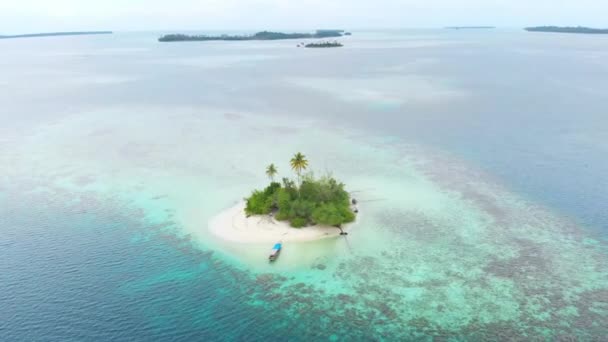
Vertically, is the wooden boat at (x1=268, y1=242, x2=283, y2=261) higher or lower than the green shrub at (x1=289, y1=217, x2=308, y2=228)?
lower

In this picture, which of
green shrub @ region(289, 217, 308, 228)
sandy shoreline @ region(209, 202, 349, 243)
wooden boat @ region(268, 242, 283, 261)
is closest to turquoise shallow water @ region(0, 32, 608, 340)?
wooden boat @ region(268, 242, 283, 261)

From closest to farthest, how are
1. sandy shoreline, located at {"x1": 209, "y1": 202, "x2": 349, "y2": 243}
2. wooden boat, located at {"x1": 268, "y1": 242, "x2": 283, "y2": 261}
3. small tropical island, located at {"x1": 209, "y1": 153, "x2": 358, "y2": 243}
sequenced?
1. wooden boat, located at {"x1": 268, "y1": 242, "x2": 283, "y2": 261}
2. sandy shoreline, located at {"x1": 209, "y1": 202, "x2": 349, "y2": 243}
3. small tropical island, located at {"x1": 209, "y1": 153, "x2": 358, "y2": 243}

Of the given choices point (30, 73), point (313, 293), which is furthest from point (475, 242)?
point (30, 73)

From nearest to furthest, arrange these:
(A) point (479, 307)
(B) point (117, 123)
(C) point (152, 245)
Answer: (A) point (479, 307) < (C) point (152, 245) < (B) point (117, 123)

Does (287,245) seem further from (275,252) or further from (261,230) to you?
(261,230)

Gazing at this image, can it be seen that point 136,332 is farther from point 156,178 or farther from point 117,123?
point 117,123

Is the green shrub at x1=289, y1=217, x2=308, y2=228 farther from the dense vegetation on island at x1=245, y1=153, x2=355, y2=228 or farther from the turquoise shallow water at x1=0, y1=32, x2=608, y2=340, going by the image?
the turquoise shallow water at x1=0, y1=32, x2=608, y2=340

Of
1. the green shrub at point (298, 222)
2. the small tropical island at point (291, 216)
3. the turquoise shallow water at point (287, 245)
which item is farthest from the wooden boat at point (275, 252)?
the green shrub at point (298, 222)
